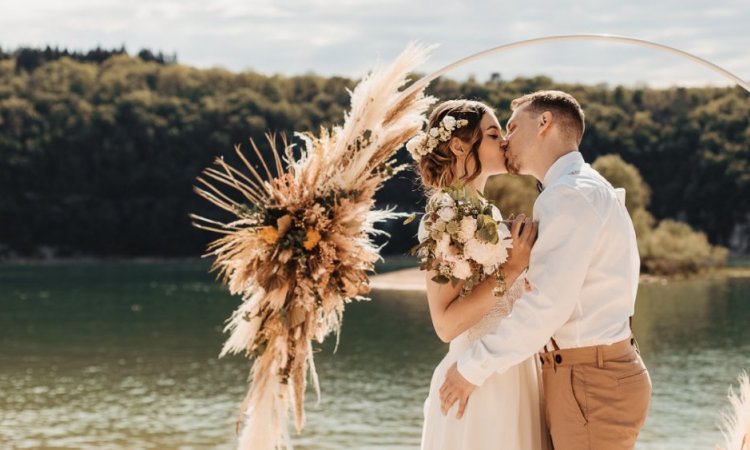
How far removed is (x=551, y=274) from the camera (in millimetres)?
3740

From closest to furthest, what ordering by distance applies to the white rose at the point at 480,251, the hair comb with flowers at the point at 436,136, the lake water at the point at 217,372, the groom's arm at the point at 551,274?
the groom's arm at the point at 551,274
the white rose at the point at 480,251
the hair comb with flowers at the point at 436,136
the lake water at the point at 217,372

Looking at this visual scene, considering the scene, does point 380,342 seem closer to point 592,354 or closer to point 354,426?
point 354,426

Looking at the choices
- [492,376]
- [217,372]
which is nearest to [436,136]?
[492,376]

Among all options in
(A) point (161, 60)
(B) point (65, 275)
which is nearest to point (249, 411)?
(B) point (65, 275)

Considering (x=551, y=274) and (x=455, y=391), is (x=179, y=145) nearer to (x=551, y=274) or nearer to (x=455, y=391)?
Answer: (x=455, y=391)

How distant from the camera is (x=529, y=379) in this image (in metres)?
4.24

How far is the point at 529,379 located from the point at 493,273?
0.52 meters

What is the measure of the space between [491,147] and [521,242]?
0.57 metres

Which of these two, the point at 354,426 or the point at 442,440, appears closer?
the point at 442,440

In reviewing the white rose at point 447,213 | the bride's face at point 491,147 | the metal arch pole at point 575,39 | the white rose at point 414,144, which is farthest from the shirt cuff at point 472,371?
the metal arch pole at point 575,39

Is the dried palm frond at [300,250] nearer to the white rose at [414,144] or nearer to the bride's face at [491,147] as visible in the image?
the white rose at [414,144]

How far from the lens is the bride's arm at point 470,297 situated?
400 centimetres

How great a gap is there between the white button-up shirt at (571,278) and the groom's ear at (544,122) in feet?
0.56

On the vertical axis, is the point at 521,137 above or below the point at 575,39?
below
